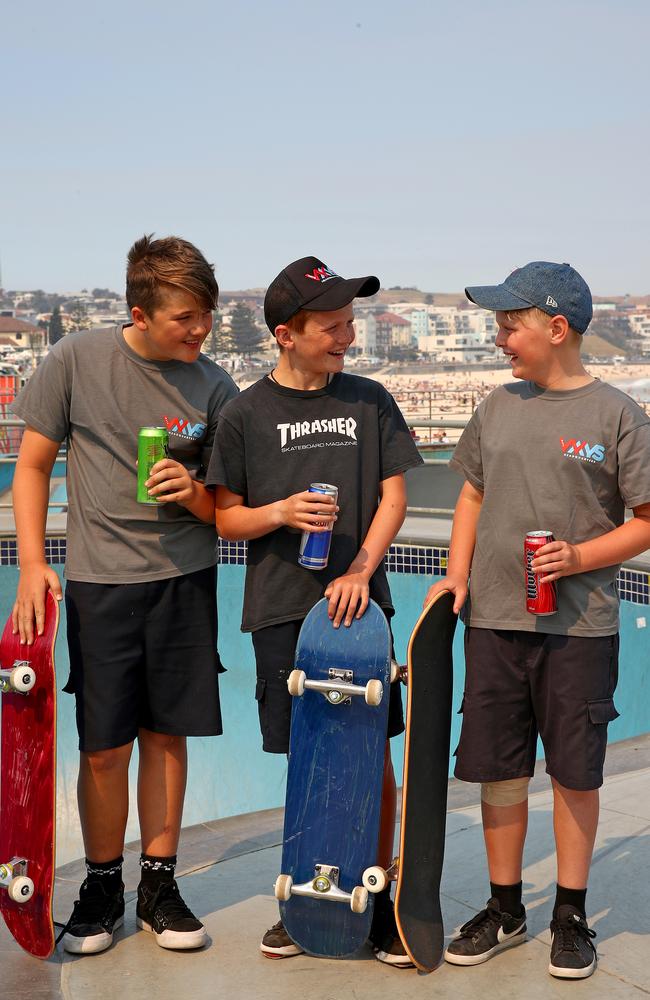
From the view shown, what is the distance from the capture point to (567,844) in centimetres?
239

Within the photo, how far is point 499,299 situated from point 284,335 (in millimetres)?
494

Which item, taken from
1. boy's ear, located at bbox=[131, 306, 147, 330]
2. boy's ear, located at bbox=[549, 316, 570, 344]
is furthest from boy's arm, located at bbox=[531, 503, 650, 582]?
boy's ear, located at bbox=[131, 306, 147, 330]

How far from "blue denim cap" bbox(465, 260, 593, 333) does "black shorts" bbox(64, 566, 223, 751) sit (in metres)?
0.97

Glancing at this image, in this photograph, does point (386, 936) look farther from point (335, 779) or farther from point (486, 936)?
point (335, 779)

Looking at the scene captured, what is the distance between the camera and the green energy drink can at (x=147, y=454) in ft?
7.67

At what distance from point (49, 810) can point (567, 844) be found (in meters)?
1.18

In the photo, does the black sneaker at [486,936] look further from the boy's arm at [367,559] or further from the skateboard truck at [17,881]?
the skateboard truck at [17,881]

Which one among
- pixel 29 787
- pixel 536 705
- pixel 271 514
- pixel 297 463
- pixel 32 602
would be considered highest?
pixel 297 463

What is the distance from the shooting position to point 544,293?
7.65 ft

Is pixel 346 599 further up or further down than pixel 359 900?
further up

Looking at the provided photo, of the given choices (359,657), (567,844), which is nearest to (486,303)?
(359,657)

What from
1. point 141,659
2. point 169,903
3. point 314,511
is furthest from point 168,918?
point 314,511

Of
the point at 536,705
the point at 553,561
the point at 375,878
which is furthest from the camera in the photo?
the point at 536,705

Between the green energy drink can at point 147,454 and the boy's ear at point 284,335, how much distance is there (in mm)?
349
